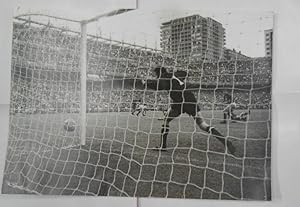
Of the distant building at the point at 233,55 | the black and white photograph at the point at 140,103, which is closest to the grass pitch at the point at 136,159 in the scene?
the black and white photograph at the point at 140,103

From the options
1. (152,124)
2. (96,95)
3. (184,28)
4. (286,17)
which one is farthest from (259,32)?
(96,95)

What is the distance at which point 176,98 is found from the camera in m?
1.33

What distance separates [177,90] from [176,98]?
31 millimetres

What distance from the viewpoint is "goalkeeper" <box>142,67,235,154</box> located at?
1.31 m

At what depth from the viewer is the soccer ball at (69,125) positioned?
140cm

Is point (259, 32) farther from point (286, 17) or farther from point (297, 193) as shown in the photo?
point (297, 193)

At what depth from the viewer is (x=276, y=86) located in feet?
4.24

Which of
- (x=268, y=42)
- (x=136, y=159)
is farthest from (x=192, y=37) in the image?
(x=136, y=159)

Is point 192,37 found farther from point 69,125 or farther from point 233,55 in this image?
point 69,125

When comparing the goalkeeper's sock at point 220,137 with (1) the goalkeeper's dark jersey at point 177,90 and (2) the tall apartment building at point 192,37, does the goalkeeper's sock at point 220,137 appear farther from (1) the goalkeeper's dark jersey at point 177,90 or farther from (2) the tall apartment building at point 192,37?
(2) the tall apartment building at point 192,37

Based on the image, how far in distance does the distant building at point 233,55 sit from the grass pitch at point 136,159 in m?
0.21

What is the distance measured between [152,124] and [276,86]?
485 millimetres

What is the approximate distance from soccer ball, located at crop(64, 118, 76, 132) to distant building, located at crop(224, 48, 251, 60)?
25.7 inches

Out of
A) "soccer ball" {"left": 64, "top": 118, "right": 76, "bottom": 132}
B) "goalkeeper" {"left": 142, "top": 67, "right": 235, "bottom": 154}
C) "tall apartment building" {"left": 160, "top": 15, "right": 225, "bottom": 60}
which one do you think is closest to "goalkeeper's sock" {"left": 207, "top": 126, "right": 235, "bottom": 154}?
"goalkeeper" {"left": 142, "top": 67, "right": 235, "bottom": 154}
